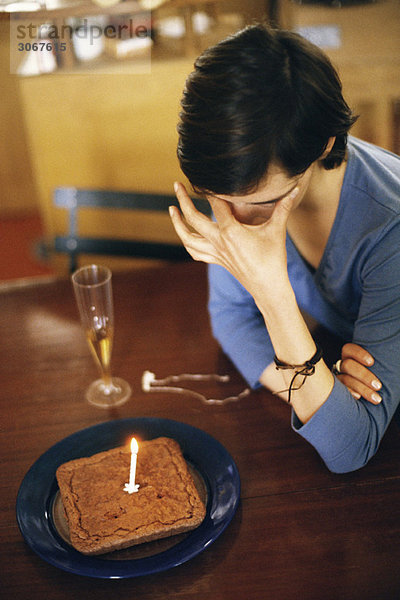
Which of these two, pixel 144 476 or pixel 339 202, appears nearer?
pixel 144 476

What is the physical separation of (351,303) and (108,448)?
0.64m

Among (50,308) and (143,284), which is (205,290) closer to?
(143,284)

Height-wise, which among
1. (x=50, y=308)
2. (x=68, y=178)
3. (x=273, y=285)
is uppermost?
(x=273, y=285)

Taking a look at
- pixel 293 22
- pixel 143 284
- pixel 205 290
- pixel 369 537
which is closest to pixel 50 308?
pixel 143 284

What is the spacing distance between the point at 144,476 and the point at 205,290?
2.17ft

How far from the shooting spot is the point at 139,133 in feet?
8.55

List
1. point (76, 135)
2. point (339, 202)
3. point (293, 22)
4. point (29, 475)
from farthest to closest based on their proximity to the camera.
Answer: point (293, 22) < point (76, 135) < point (339, 202) < point (29, 475)

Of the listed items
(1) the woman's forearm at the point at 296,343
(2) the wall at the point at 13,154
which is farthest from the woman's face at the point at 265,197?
(2) the wall at the point at 13,154

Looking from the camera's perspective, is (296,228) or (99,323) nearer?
(99,323)

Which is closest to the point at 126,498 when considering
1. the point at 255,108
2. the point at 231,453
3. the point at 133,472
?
the point at 133,472

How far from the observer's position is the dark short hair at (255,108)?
0.82 m

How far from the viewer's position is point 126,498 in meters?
0.87

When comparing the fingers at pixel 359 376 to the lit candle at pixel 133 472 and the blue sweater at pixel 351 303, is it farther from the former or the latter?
the lit candle at pixel 133 472

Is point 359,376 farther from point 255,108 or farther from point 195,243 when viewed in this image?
point 255,108
